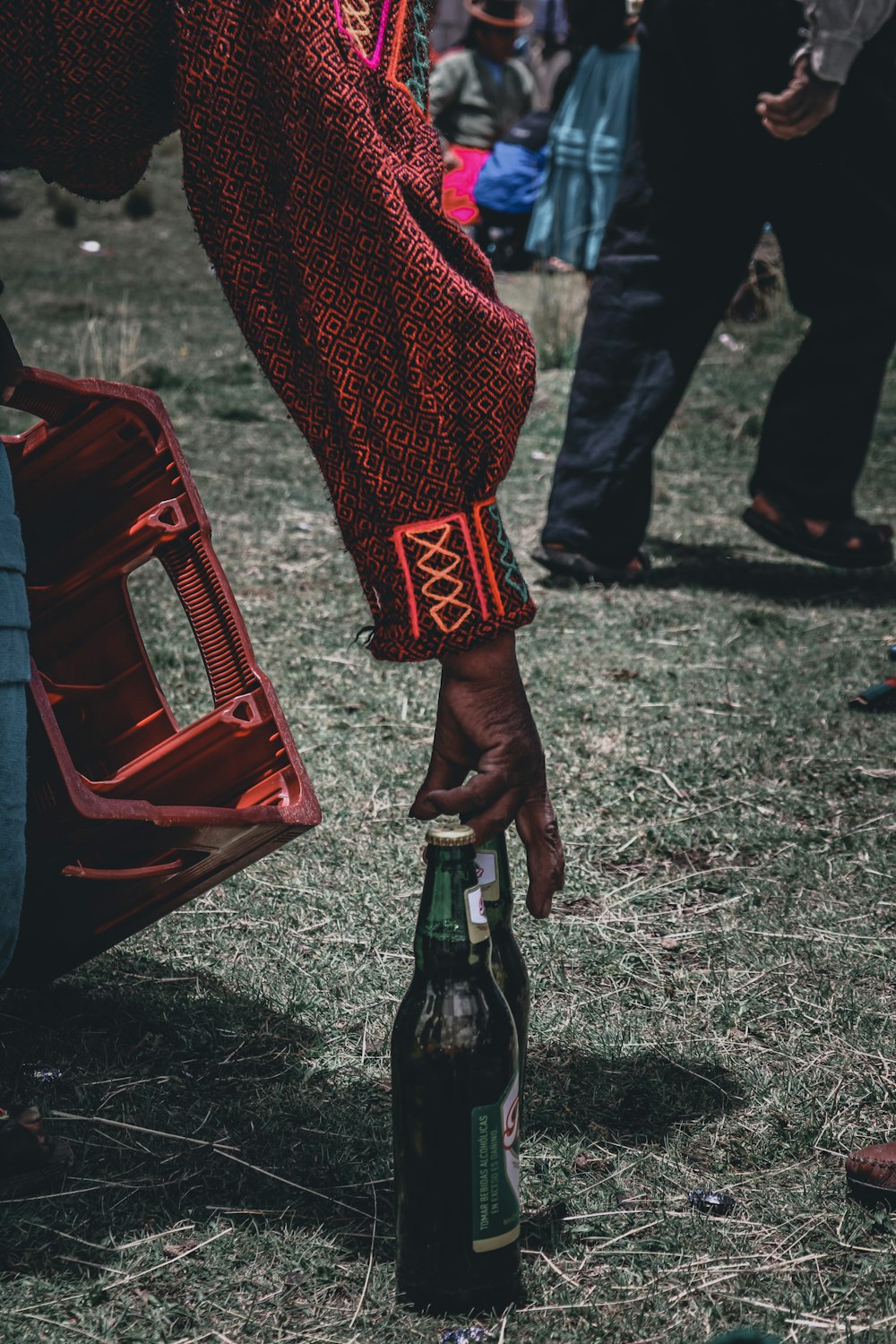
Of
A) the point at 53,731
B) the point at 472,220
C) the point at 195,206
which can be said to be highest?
the point at 195,206

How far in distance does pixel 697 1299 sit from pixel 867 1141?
0.41 metres

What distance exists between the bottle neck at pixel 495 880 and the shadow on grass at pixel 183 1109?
41 centimetres

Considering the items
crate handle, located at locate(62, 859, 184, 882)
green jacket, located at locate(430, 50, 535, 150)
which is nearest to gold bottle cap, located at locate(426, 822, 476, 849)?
crate handle, located at locate(62, 859, 184, 882)

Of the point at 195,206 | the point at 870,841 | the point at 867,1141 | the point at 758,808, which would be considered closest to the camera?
the point at 195,206

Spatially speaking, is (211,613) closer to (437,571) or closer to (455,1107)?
(437,571)

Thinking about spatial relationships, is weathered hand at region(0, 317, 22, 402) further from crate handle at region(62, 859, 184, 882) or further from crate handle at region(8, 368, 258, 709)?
crate handle at region(62, 859, 184, 882)

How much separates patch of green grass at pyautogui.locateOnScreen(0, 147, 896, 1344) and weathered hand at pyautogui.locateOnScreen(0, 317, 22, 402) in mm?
1001

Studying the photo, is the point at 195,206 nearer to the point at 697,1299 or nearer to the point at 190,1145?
the point at 190,1145

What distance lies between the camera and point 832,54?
3.68m

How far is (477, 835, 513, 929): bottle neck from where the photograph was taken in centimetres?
158

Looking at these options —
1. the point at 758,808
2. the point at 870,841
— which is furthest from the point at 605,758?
the point at 870,841

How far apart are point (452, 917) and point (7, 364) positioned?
854mm

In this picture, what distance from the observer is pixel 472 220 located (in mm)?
11391

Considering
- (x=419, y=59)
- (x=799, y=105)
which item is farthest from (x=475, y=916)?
(x=799, y=105)
